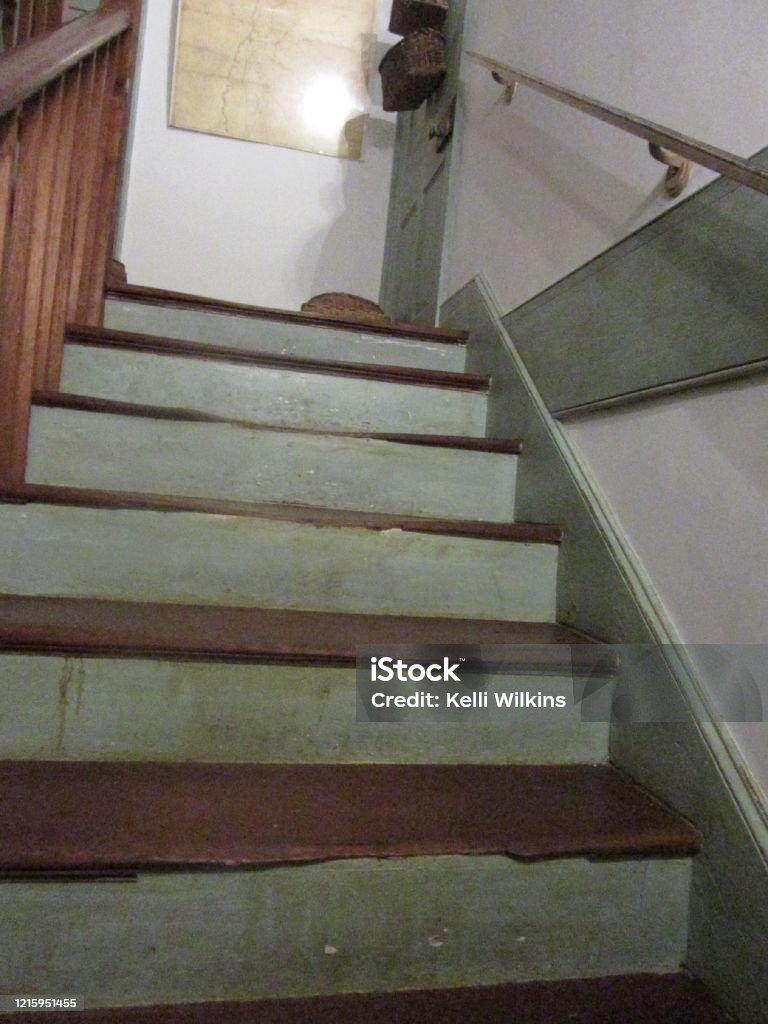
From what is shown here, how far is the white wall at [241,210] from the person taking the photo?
9.47ft

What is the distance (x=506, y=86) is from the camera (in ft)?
5.63

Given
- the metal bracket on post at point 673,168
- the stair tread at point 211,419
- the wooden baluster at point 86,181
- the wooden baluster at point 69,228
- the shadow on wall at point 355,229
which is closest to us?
the metal bracket on post at point 673,168

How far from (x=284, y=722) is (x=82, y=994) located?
1.17 feet

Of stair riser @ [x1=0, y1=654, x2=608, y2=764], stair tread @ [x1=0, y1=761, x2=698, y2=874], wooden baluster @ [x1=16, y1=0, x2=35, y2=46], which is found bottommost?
stair tread @ [x1=0, y1=761, x2=698, y2=874]

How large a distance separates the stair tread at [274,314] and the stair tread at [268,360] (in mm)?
191

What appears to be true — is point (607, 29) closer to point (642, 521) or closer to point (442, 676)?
point (642, 521)

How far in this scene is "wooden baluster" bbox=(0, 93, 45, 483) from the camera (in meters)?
1.16

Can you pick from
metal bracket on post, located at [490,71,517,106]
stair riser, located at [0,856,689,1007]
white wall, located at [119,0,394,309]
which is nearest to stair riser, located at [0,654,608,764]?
stair riser, located at [0,856,689,1007]

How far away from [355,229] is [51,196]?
6.65 feet

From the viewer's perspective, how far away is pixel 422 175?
8.73 ft

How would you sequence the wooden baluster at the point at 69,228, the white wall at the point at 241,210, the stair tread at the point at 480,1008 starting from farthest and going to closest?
the white wall at the point at 241,210 < the wooden baluster at the point at 69,228 < the stair tread at the point at 480,1008

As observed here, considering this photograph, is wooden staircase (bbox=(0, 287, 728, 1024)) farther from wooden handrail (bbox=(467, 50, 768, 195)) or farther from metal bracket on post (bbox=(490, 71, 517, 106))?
metal bracket on post (bbox=(490, 71, 517, 106))

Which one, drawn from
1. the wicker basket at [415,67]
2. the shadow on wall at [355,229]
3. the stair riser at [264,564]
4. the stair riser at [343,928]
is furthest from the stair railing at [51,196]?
the shadow on wall at [355,229]

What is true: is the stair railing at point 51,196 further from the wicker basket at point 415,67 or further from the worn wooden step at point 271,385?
Answer: the wicker basket at point 415,67
